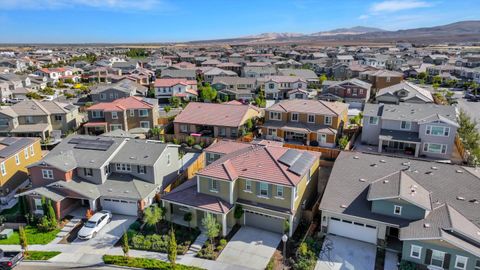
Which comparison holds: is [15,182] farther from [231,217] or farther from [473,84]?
[473,84]

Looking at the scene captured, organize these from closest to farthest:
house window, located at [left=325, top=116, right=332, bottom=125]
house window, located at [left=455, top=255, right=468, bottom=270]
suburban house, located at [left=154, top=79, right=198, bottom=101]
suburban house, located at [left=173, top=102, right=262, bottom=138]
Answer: house window, located at [left=455, top=255, right=468, bottom=270], house window, located at [left=325, top=116, right=332, bottom=125], suburban house, located at [left=173, top=102, right=262, bottom=138], suburban house, located at [left=154, top=79, right=198, bottom=101]

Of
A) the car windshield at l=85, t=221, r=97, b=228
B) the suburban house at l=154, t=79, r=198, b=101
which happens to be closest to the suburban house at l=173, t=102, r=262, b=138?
the car windshield at l=85, t=221, r=97, b=228

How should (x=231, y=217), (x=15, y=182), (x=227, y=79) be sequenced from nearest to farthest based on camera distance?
(x=231, y=217) < (x=15, y=182) < (x=227, y=79)

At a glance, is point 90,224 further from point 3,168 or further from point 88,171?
point 3,168

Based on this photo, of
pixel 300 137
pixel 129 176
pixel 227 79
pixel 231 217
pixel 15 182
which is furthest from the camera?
pixel 227 79

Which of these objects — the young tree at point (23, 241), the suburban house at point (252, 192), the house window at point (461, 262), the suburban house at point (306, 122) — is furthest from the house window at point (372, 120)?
the young tree at point (23, 241)

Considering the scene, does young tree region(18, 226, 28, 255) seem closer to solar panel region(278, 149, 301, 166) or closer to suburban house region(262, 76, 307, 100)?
solar panel region(278, 149, 301, 166)

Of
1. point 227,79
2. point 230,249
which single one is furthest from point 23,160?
point 227,79

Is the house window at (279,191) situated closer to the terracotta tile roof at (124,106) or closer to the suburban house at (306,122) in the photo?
the suburban house at (306,122)
